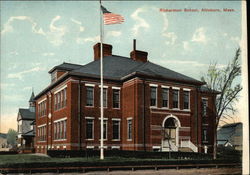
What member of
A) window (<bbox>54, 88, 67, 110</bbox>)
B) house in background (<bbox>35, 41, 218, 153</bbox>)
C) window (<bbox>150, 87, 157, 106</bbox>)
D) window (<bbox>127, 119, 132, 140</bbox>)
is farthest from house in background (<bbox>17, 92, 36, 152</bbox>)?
window (<bbox>150, 87, 157, 106</bbox>)

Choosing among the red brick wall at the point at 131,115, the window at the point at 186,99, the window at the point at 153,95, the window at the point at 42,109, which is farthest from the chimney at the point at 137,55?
the window at the point at 42,109

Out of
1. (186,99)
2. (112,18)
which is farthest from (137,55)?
(112,18)

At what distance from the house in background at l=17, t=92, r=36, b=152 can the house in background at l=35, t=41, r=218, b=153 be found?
48.5 feet

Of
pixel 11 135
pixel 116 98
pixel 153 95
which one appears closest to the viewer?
pixel 153 95

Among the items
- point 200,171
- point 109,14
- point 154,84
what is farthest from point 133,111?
point 109,14

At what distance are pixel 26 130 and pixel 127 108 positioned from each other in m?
32.3

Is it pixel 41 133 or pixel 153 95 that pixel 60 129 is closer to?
pixel 41 133

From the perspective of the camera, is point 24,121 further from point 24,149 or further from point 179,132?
point 179,132

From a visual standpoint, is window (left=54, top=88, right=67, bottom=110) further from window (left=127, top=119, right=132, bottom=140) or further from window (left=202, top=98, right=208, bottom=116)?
window (left=202, top=98, right=208, bottom=116)

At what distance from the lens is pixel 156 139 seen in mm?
28859

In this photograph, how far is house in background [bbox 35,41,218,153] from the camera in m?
28.3

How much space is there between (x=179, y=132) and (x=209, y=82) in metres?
7.28

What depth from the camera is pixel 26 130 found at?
56531mm

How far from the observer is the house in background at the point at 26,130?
4866 centimetres
